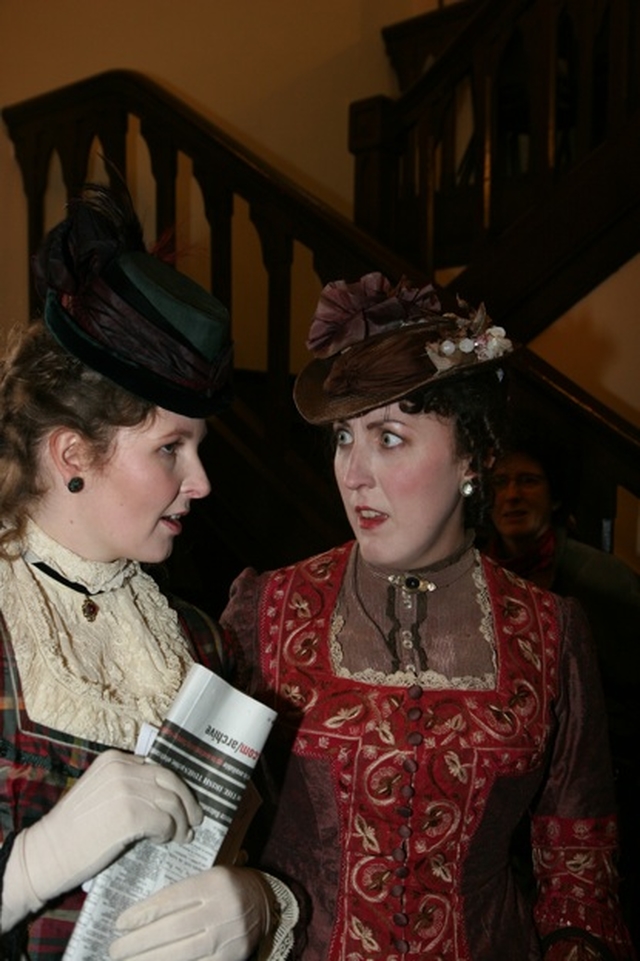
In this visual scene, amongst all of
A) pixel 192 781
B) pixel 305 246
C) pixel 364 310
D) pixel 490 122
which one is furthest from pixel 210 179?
pixel 192 781

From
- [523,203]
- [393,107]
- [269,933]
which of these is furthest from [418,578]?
[393,107]

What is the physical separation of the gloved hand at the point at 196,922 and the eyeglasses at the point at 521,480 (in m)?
1.48

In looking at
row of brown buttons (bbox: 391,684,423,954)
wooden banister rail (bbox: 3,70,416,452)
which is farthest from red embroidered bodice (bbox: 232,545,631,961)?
wooden banister rail (bbox: 3,70,416,452)

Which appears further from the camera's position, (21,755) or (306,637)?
(306,637)

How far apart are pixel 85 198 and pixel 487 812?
101 cm

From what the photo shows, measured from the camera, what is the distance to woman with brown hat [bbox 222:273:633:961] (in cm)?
144

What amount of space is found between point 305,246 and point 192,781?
231 cm

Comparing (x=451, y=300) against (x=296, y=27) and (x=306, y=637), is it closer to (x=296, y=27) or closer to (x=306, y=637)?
(x=306, y=637)

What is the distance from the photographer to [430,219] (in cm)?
425

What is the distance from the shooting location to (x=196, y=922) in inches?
42.9

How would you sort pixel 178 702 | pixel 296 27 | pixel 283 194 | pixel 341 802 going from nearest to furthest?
pixel 178 702 < pixel 341 802 < pixel 283 194 < pixel 296 27

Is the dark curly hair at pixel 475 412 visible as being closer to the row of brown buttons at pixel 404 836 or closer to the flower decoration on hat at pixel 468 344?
the flower decoration on hat at pixel 468 344

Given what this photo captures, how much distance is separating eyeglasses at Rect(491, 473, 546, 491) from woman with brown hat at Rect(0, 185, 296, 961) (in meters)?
1.29

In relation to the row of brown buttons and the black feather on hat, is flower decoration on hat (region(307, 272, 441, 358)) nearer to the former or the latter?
the black feather on hat
